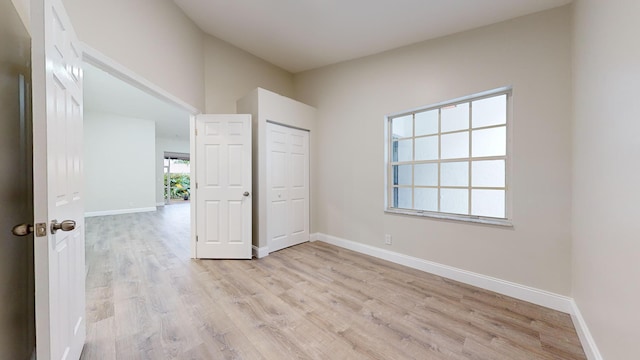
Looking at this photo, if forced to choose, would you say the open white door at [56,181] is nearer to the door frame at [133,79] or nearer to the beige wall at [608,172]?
the door frame at [133,79]

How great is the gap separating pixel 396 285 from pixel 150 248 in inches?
150

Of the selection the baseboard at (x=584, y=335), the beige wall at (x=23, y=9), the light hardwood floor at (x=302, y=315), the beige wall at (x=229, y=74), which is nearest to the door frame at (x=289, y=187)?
the light hardwood floor at (x=302, y=315)

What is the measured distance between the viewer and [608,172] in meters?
1.36

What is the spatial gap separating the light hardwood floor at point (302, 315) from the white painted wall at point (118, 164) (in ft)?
16.2

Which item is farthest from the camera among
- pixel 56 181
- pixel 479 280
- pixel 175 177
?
pixel 175 177

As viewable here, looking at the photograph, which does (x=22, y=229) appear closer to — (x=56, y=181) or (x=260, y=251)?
(x=56, y=181)

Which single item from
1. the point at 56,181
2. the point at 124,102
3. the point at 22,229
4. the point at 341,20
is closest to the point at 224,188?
the point at 56,181

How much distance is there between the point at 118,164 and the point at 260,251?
6623mm

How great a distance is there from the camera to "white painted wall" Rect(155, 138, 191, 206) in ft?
30.2

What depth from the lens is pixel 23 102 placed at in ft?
4.09

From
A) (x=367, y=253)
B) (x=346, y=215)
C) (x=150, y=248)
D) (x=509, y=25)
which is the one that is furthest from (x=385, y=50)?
(x=150, y=248)

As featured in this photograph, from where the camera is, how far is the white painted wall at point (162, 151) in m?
9.20

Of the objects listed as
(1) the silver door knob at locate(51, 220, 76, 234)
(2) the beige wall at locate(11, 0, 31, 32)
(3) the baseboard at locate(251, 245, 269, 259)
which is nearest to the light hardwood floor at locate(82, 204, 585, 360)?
(3) the baseboard at locate(251, 245, 269, 259)

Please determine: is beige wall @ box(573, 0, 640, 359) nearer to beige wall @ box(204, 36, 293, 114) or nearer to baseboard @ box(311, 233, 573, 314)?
baseboard @ box(311, 233, 573, 314)
